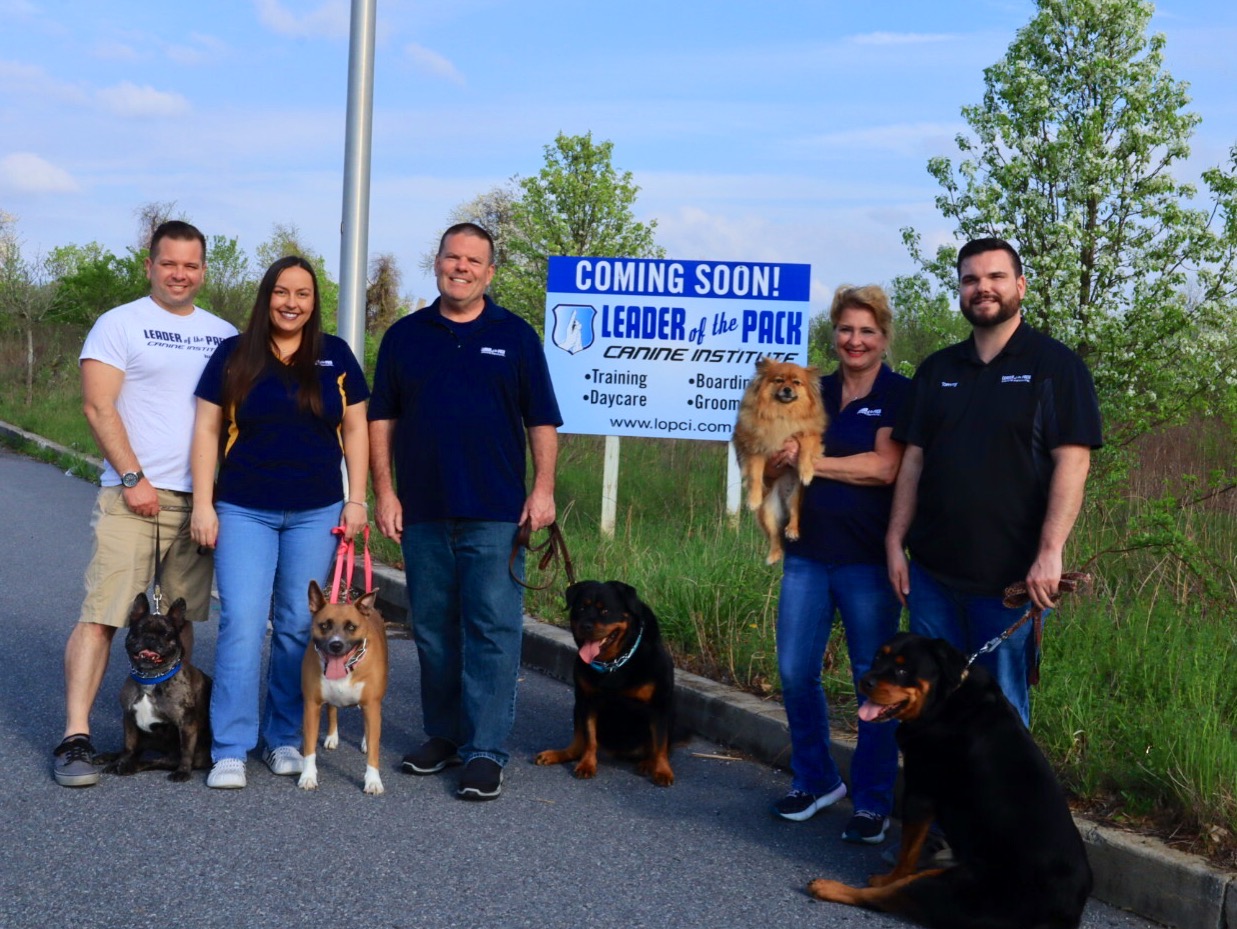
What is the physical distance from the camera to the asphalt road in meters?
4.02

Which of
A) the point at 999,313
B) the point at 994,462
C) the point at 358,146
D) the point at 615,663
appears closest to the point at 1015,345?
the point at 999,313

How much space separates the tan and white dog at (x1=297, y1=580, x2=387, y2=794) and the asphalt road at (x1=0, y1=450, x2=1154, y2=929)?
168mm

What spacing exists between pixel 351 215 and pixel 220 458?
4.81m

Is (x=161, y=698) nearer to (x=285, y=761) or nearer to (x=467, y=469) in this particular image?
(x=285, y=761)

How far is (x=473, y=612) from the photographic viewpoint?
5.49m

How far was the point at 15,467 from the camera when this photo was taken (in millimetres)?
18859

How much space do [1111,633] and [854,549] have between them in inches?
80.3

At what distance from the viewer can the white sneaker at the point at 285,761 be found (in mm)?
5492

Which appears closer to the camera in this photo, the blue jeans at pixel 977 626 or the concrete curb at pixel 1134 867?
the concrete curb at pixel 1134 867

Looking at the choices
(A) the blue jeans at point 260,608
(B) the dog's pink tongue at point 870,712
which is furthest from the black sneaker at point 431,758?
(B) the dog's pink tongue at point 870,712

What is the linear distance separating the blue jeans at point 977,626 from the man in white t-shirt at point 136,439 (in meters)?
3.09

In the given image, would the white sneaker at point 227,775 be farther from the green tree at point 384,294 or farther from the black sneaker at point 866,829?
the green tree at point 384,294

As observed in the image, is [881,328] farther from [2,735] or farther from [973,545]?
[2,735]

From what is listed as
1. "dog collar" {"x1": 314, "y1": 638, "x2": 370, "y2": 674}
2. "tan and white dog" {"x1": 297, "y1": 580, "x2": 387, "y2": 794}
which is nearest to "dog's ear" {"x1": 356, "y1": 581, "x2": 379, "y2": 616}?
"tan and white dog" {"x1": 297, "y1": 580, "x2": 387, "y2": 794}
